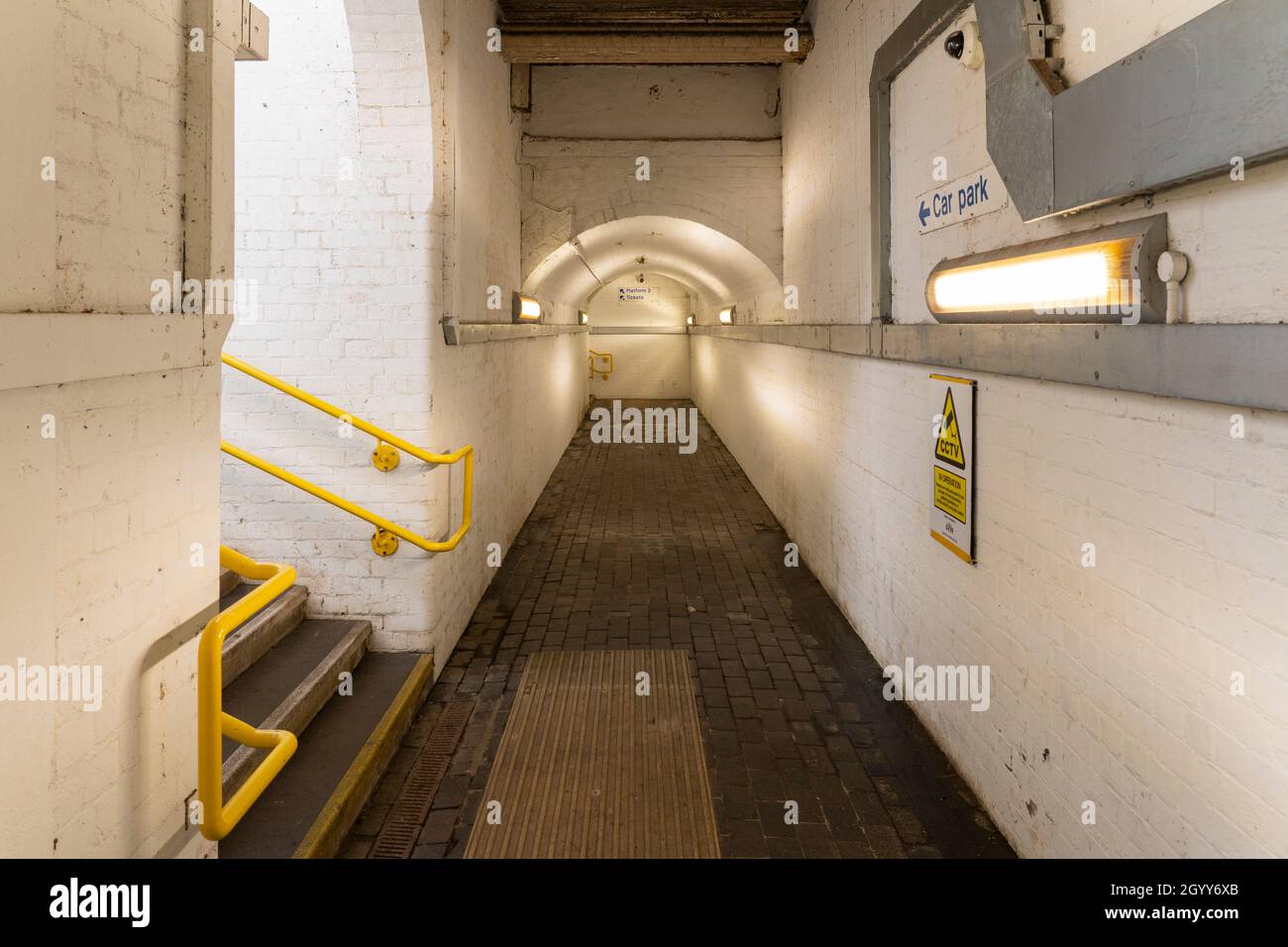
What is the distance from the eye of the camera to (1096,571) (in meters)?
3.00

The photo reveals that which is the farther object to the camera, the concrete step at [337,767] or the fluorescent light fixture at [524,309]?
the fluorescent light fixture at [524,309]

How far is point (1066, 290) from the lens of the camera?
294 centimetres

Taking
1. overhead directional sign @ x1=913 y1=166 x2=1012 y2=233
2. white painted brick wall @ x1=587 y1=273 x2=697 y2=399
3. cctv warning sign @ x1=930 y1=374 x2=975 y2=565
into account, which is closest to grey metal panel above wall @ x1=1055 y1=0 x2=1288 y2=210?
overhead directional sign @ x1=913 y1=166 x2=1012 y2=233

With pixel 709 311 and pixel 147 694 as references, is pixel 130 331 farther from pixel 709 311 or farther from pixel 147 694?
pixel 709 311

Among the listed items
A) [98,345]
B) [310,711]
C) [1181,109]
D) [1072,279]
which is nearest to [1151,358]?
[1072,279]

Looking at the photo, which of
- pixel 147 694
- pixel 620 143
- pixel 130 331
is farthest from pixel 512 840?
pixel 620 143

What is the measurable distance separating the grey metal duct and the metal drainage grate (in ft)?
12.7

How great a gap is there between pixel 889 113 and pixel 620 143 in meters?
5.12

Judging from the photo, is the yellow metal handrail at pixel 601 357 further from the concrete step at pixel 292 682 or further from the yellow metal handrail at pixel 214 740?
the yellow metal handrail at pixel 214 740

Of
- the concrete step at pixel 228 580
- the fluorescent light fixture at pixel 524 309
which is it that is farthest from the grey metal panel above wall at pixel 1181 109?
Result: the fluorescent light fixture at pixel 524 309

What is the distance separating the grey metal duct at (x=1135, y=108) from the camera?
202cm

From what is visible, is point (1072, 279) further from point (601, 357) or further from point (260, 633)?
point (601, 357)

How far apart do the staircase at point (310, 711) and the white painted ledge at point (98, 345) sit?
2.08 meters

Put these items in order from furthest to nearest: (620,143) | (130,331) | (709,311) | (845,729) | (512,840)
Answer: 1. (709,311)
2. (620,143)
3. (845,729)
4. (512,840)
5. (130,331)
